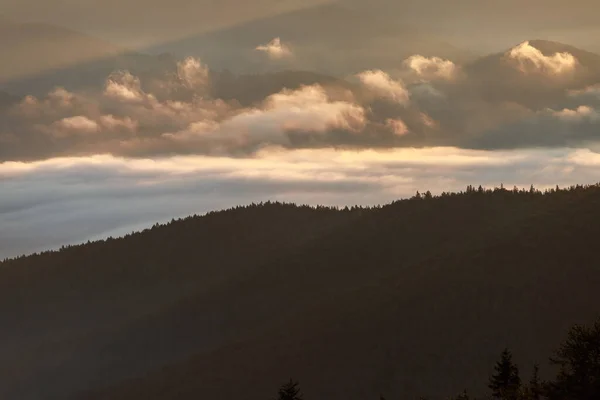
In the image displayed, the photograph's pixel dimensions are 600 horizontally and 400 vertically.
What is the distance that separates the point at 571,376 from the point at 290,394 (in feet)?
81.9

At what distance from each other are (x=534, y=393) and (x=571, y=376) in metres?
2.44

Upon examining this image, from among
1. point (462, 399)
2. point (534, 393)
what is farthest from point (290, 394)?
point (534, 393)

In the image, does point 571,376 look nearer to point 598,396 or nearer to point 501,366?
point 598,396

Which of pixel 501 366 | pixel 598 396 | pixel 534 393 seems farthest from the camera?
pixel 501 366

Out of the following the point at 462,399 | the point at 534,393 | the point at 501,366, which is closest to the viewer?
the point at 534,393

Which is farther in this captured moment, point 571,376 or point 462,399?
point 462,399

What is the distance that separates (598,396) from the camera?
191 feet

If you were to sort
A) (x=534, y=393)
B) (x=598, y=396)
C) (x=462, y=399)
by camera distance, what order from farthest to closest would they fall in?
(x=462, y=399) → (x=534, y=393) → (x=598, y=396)

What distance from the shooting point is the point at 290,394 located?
79.4 m

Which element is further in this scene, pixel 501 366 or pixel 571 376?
pixel 501 366

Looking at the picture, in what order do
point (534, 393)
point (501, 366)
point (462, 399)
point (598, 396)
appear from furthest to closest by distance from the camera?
point (501, 366)
point (462, 399)
point (534, 393)
point (598, 396)

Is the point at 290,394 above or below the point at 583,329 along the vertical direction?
below

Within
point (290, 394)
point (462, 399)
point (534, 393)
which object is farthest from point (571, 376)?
point (290, 394)

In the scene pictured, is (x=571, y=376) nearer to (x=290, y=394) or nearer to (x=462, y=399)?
(x=462, y=399)
